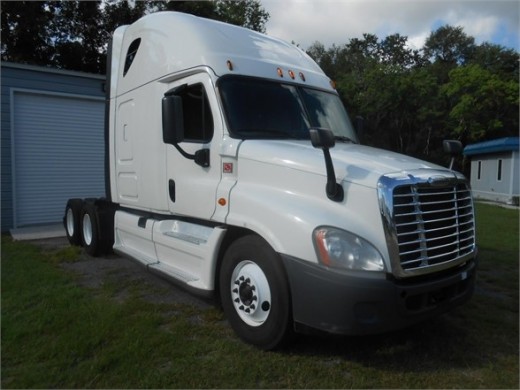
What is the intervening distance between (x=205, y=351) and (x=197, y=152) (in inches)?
78.4

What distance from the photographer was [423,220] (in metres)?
3.79

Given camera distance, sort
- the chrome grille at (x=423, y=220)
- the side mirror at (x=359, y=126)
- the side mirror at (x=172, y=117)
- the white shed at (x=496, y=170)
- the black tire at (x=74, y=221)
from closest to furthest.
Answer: the chrome grille at (x=423, y=220), the side mirror at (x=172, y=117), the side mirror at (x=359, y=126), the black tire at (x=74, y=221), the white shed at (x=496, y=170)

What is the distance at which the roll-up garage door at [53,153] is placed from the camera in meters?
10.7

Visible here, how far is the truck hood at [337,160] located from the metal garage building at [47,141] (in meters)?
8.14

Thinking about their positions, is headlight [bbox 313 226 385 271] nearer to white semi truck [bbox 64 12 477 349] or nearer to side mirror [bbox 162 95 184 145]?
white semi truck [bbox 64 12 477 349]

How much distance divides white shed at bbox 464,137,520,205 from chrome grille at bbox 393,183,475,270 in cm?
2182

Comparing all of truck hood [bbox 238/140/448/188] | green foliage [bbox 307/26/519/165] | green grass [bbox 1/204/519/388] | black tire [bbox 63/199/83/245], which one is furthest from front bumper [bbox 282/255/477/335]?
green foliage [bbox 307/26/519/165]

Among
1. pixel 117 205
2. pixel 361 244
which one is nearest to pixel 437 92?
pixel 117 205

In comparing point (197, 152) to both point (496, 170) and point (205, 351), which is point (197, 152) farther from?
point (496, 170)

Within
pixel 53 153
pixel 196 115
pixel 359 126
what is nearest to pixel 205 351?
pixel 196 115

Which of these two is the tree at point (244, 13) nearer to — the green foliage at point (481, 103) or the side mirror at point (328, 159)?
the green foliage at point (481, 103)

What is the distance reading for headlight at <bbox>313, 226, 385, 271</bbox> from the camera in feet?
11.8

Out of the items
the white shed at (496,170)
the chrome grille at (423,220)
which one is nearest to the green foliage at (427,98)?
the white shed at (496,170)

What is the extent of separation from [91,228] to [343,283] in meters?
5.49
